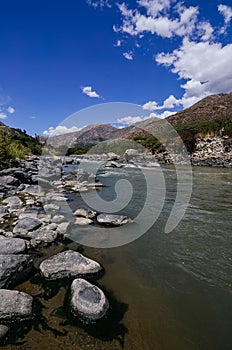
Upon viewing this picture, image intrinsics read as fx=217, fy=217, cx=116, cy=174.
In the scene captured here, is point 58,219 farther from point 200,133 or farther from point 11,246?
point 200,133

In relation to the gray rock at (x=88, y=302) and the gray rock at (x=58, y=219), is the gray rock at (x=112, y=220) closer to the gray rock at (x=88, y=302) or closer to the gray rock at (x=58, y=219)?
the gray rock at (x=58, y=219)

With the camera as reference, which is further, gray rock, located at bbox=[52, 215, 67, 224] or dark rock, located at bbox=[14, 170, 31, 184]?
dark rock, located at bbox=[14, 170, 31, 184]

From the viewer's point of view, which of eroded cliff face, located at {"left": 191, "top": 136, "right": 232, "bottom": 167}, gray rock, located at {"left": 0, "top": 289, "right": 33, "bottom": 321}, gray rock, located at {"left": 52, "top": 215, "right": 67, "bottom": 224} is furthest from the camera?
eroded cliff face, located at {"left": 191, "top": 136, "right": 232, "bottom": 167}

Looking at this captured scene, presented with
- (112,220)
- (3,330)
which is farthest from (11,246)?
(112,220)

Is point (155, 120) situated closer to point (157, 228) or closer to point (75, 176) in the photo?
point (75, 176)

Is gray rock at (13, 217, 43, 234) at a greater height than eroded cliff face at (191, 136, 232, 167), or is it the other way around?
eroded cliff face at (191, 136, 232, 167)

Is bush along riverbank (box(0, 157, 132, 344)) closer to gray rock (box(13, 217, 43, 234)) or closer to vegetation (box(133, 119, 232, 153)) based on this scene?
gray rock (box(13, 217, 43, 234))

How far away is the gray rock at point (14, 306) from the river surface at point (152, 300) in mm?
168

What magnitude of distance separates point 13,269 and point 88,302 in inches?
58.1

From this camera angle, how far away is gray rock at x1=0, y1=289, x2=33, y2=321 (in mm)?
2994

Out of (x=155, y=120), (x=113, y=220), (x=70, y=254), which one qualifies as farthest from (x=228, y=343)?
(x=155, y=120)

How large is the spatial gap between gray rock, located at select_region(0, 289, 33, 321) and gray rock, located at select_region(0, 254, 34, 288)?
0.38 metres

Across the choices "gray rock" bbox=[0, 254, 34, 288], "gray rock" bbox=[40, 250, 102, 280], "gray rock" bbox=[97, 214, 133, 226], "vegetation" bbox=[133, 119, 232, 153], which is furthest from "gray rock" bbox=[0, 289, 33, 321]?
"vegetation" bbox=[133, 119, 232, 153]

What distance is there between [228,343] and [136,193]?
940 centimetres
